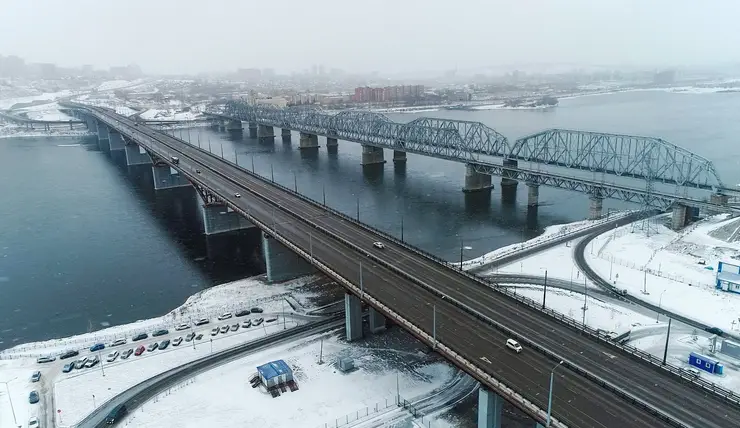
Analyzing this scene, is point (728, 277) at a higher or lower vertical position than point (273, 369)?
higher

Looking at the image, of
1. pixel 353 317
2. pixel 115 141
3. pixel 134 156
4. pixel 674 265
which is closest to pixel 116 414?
pixel 353 317

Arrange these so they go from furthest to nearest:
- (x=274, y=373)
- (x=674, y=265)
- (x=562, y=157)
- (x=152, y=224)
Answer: (x=562, y=157) → (x=152, y=224) → (x=674, y=265) → (x=274, y=373)

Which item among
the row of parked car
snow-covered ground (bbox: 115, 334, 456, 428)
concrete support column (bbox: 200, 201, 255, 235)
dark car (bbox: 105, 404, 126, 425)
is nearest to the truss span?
concrete support column (bbox: 200, 201, 255, 235)

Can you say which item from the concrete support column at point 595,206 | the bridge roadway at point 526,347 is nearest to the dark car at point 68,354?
the bridge roadway at point 526,347

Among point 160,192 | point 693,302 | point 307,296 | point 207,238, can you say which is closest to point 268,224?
point 307,296

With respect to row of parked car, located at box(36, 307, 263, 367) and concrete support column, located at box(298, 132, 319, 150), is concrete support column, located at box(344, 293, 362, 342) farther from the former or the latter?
concrete support column, located at box(298, 132, 319, 150)

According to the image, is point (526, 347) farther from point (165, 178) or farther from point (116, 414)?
point (165, 178)

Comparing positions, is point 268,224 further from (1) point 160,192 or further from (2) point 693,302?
(1) point 160,192
